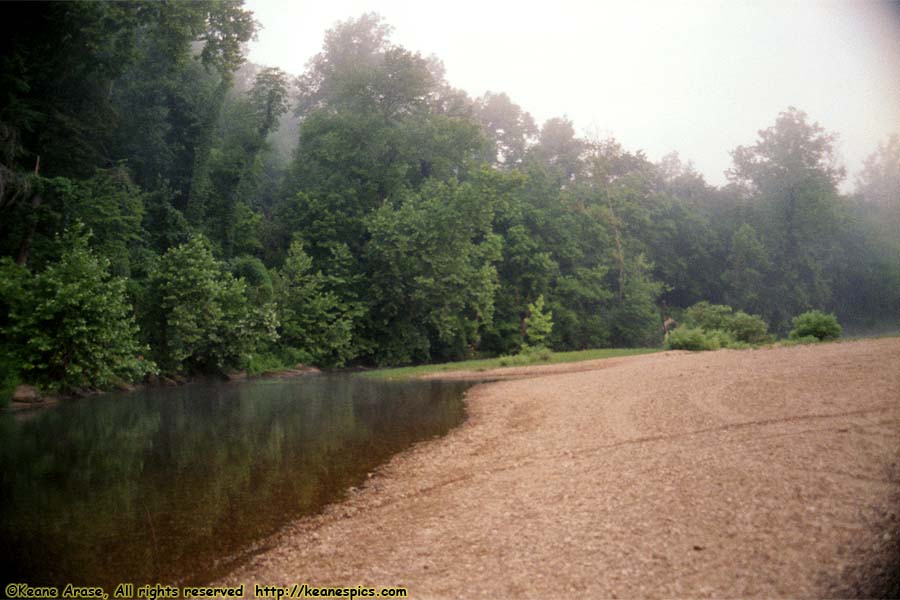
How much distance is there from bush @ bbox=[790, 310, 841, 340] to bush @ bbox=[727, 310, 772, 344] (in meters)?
4.55

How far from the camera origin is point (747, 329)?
93.5 ft

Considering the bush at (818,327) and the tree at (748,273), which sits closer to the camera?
the bush at (818,327)

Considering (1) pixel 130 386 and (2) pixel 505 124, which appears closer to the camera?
(1) pixel 130 386

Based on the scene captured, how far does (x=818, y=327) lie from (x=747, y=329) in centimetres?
622

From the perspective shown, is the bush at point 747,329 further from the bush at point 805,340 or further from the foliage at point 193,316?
the foliage at point 193,316

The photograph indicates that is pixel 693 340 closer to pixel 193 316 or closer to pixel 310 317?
pixel 310 317

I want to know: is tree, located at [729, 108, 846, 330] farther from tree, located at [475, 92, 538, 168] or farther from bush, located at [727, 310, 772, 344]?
bush, located at [727, 310, 772, 344]

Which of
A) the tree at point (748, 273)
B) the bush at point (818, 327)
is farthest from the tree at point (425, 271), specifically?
the tree at point (748, 273)

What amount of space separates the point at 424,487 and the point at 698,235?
198 feet

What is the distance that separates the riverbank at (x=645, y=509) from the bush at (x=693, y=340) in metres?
13.5

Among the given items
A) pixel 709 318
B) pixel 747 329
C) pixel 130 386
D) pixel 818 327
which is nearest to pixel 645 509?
pixel 818 327

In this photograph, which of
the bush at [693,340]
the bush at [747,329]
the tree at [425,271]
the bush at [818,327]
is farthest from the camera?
the tree at [425,271]

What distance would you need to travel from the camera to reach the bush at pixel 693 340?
77.6 feet

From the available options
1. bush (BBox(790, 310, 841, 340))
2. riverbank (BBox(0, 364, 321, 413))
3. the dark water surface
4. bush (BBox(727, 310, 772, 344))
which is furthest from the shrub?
riverbank (BBox(0, 364, 321, 413))
